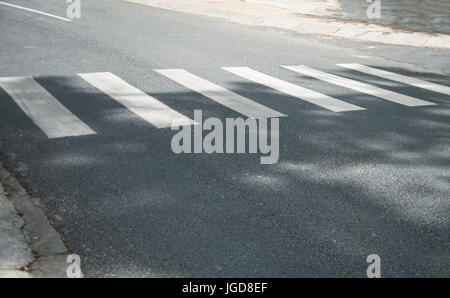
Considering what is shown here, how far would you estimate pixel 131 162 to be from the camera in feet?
16.6

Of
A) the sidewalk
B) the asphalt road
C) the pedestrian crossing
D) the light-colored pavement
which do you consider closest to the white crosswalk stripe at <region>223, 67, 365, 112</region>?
the pedestrian crossing

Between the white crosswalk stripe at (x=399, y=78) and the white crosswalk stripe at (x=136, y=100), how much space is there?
4.46 meters

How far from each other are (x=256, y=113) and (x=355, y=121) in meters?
1.24

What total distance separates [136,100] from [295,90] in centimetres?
246

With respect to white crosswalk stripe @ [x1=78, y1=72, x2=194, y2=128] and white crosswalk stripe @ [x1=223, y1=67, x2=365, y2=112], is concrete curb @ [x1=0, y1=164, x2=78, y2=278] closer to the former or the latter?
white crosswalk stripe @ [x1=78, y1=72, x2=194, y2=128]

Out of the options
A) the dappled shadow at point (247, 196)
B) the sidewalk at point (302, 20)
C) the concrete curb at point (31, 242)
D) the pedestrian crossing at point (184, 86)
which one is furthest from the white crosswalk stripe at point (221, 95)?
the sidewalk at point (302, 20)

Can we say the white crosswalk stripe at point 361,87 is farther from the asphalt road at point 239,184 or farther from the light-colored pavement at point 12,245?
the light-colored pavement at point 12,245

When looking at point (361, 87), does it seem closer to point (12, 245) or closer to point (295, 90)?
point (295, 90)

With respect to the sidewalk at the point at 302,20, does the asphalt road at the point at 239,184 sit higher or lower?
lower

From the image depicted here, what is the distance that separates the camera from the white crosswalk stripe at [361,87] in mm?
7777

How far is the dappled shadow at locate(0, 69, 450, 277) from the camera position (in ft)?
11.8
